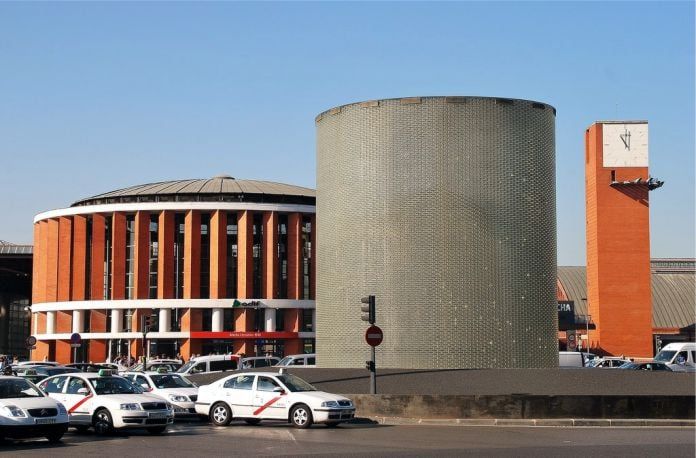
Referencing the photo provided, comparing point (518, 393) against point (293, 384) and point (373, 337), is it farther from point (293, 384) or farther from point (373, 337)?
point (293, 384)

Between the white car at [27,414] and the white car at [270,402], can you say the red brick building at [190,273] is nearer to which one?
the white car at [270,402]

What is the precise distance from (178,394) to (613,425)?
11609 mm

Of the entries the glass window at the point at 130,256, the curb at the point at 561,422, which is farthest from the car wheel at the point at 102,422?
the glass window at the point at 130,256

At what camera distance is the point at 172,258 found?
85.3m

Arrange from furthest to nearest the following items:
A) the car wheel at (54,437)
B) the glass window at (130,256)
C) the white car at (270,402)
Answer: the glass window at (130,256), the white car at (270,402), the car wheel at (54,437)

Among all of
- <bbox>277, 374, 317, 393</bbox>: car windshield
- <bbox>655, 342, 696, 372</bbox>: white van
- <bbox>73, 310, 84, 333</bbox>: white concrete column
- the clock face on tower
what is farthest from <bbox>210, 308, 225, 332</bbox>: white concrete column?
<bbox>277, 374, 317, 393</bbox>: car windshield

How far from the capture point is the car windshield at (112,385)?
2400 cm

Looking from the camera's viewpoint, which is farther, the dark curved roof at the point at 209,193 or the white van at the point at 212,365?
the dark curved roof at the point at 209,193

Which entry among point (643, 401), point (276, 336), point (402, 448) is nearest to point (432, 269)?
point (643, 401)

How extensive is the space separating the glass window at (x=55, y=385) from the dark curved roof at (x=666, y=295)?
88.1m

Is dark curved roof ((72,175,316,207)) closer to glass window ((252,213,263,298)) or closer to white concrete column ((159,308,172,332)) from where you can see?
glass window ((252,213,263,298))

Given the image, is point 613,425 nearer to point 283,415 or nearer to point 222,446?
point 283,415

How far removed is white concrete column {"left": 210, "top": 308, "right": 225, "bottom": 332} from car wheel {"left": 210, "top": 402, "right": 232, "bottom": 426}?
5785cm

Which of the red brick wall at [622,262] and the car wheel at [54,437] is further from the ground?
the red brick wall at [622,262]
